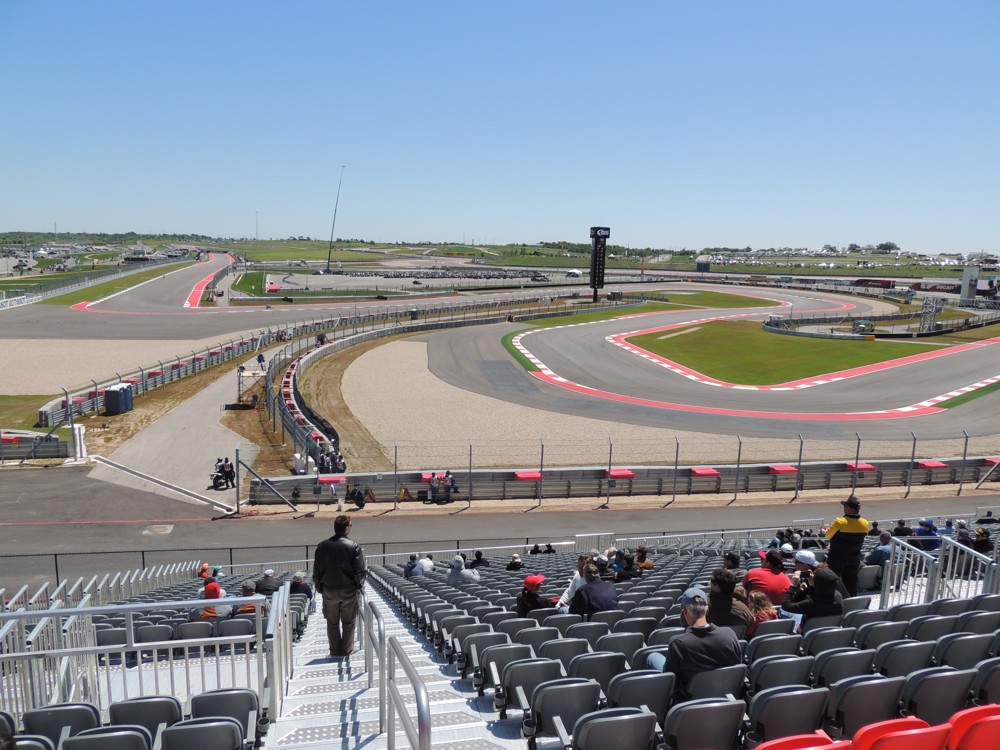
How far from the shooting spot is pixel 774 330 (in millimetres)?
66812

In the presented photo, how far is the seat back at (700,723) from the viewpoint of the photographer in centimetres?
436

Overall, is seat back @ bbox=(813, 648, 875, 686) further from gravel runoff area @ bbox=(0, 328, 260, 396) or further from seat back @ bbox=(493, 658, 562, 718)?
gravel runoff area @ bbox=(0, 328, 260, 396)

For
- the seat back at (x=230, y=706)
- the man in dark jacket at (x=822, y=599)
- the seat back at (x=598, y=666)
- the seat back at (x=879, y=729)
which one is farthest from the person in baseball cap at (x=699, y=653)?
the seat back at (x=230, y=706)

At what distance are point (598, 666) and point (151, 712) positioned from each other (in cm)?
324

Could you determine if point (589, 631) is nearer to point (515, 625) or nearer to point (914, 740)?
point (515, 625)

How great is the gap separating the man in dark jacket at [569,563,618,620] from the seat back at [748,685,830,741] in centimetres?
353

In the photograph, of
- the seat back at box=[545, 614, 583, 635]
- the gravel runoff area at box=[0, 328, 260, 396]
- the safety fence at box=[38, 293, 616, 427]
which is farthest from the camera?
the gravel runoff area at box=[0, 328, 260, 396]

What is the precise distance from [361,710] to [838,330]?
235 ft

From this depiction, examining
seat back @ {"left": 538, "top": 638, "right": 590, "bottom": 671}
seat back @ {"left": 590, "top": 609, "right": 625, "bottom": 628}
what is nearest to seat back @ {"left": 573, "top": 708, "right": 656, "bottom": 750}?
seat back @ {"left": 538, "top": 638, "right": 590, "bottom": 671}

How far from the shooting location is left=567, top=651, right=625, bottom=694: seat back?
5.51m

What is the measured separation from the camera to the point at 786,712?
4645mm

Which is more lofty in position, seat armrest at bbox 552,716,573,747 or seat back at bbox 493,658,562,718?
seat armrest at bbox 552,716,573,747

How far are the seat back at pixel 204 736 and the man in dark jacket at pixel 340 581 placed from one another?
12.5 ft

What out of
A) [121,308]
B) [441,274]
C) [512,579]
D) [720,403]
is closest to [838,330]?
[720,403]
